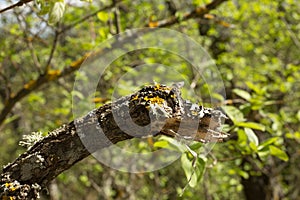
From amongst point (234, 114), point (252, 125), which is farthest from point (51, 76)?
point (252, 125)

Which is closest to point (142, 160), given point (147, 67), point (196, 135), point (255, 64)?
point (147, 67)

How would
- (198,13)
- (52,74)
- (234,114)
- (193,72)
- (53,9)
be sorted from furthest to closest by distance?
(193,72) < (198,13) < (52,74) < (234,114) < (53,9)

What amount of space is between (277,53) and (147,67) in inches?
105

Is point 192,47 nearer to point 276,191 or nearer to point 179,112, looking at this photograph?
point 276,191

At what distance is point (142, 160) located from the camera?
602 centimetres

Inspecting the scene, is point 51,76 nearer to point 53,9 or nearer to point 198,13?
point 198,13

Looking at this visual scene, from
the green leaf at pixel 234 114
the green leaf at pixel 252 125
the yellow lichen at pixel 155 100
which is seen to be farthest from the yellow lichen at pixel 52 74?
the yellow lichen at pixel 155 100

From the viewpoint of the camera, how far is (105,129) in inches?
63.1

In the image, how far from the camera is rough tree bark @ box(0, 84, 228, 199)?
1.55 meters

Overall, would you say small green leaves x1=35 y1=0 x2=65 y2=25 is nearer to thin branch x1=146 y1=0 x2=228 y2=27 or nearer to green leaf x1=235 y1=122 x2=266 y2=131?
green leaf x1=235 y1=122 x2=266 y2=131

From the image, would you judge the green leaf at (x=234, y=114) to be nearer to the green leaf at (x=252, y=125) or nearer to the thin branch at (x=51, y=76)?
the green leaf at (x=252, y=125)

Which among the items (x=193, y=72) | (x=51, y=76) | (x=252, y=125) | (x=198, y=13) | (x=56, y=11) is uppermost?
(x=56, y=11)

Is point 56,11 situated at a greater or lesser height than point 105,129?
greater

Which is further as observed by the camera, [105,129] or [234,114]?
[234,114]
